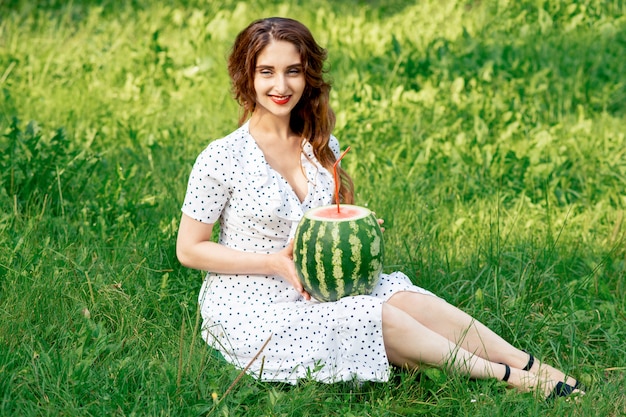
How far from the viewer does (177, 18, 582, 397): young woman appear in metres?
3.65

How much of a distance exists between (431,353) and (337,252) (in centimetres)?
56

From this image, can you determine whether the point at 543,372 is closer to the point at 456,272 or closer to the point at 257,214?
the point at 456,272

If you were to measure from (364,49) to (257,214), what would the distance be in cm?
424

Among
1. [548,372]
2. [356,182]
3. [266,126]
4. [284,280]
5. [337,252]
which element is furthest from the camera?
[356,182]

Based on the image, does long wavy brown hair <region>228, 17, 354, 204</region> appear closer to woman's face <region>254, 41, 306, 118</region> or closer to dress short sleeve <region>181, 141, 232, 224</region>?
woman's face <region>254, 41, 306, 118</region>

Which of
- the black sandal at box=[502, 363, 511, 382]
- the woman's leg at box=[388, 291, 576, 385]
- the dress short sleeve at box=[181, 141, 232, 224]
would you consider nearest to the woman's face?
the dress short sleeve at box=[181, 141, 232, 224]

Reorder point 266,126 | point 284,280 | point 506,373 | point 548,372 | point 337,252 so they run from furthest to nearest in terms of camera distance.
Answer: point 266,126 < point 284,280 < point 548,372 < point 506,373 < point 337,252

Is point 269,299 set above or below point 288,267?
below

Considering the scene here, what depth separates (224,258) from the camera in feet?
12.6

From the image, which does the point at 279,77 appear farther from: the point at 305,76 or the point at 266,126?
the point at 266,126

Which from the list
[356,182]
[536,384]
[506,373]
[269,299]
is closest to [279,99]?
[269,299]

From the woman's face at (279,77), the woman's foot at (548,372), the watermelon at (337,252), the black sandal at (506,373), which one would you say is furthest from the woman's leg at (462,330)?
the woman's face at (279,77)

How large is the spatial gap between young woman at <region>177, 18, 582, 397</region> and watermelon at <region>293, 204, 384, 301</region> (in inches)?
3.0

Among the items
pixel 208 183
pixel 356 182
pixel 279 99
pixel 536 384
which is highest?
pixel 279 99
